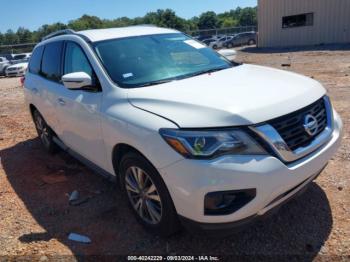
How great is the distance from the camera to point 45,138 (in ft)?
19.2

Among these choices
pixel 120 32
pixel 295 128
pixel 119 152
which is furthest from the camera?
pixel 120 32

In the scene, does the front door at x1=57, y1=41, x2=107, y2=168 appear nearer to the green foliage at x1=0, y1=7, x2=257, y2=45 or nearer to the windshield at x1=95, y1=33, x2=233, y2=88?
the windshield at x1=95, y1=33, x2=233, y2=88

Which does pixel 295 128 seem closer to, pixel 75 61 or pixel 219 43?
pixel 75 61

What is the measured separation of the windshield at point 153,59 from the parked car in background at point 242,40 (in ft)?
113

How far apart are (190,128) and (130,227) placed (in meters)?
1.44

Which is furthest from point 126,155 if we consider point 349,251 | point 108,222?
point 349,251

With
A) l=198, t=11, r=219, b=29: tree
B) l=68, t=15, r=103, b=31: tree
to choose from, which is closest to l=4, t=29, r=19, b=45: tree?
l=68, t=15, r=103, b=31: tree

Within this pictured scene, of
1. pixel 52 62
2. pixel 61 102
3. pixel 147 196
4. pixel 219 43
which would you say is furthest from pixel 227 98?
pixel 219 43

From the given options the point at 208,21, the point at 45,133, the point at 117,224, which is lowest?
Result: the point at 117,224

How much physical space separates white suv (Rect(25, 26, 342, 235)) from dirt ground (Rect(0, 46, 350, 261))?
1.01 feet

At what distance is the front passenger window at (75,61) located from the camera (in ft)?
12.7

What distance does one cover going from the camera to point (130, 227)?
3.57 meters

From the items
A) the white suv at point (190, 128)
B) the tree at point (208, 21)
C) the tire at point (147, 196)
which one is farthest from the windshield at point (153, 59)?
the tree at point (208, 21)

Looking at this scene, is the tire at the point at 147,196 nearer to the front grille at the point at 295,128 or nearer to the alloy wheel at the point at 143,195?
the alloy wheel at the point at 143,195
